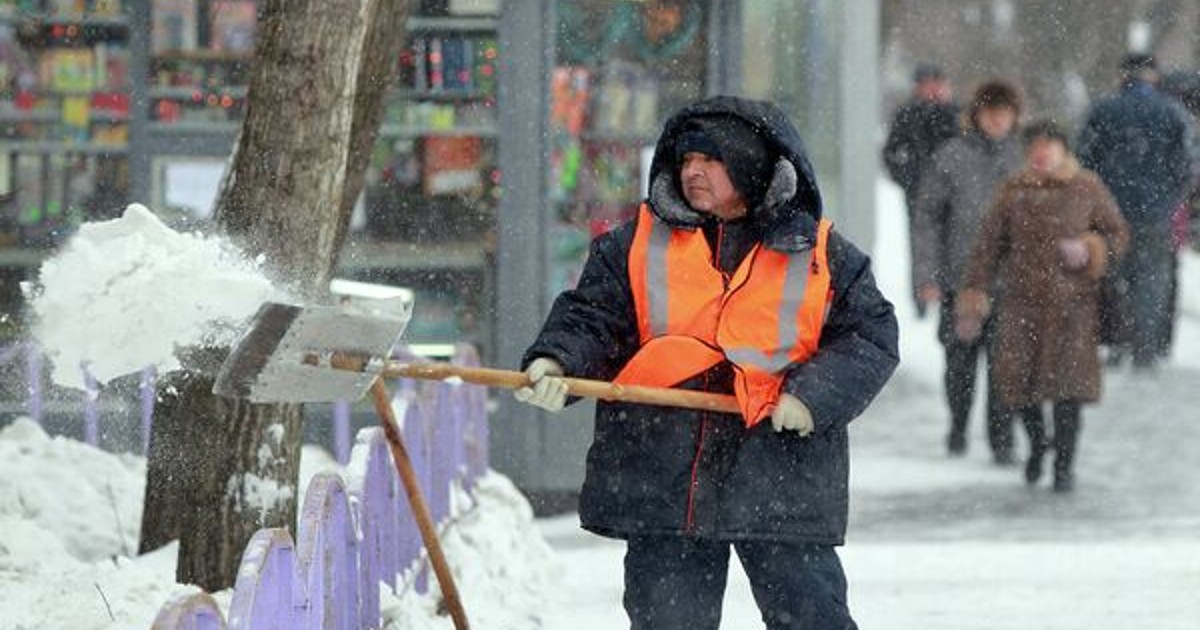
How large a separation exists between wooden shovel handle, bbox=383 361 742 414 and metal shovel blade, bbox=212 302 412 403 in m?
0.08

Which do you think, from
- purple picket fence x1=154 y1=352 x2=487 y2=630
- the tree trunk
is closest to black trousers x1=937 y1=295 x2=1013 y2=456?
purple picket fence x1=154 y1=352 x2=487 y2=630

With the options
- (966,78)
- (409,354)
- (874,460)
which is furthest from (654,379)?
(966,78)

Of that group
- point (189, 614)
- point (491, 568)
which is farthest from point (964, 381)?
point (189, 614)

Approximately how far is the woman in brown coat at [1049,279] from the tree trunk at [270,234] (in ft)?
14.8

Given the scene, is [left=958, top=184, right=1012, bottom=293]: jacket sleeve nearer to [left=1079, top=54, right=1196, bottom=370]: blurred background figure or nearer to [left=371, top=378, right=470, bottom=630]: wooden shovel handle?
[left=1079, top=54, right=1196, bottom=370]: blurred background figure

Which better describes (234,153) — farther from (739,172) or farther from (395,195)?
(395,195)

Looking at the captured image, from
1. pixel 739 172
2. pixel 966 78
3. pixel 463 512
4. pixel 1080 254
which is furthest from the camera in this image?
pixel 966 78

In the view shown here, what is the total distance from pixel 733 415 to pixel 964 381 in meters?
6.56

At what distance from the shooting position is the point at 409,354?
9.02 metres

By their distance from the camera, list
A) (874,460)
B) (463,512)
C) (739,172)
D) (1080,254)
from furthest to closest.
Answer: (874,460), (1080,254), (463,512), (739,172)

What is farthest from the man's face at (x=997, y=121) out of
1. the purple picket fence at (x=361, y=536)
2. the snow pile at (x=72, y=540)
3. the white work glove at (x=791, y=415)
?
the white work glove at (x=791, y=415)

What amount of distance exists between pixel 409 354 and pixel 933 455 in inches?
158

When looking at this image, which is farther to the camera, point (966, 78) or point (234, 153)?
point (966, 78)

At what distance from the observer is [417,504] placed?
5.82 meters
